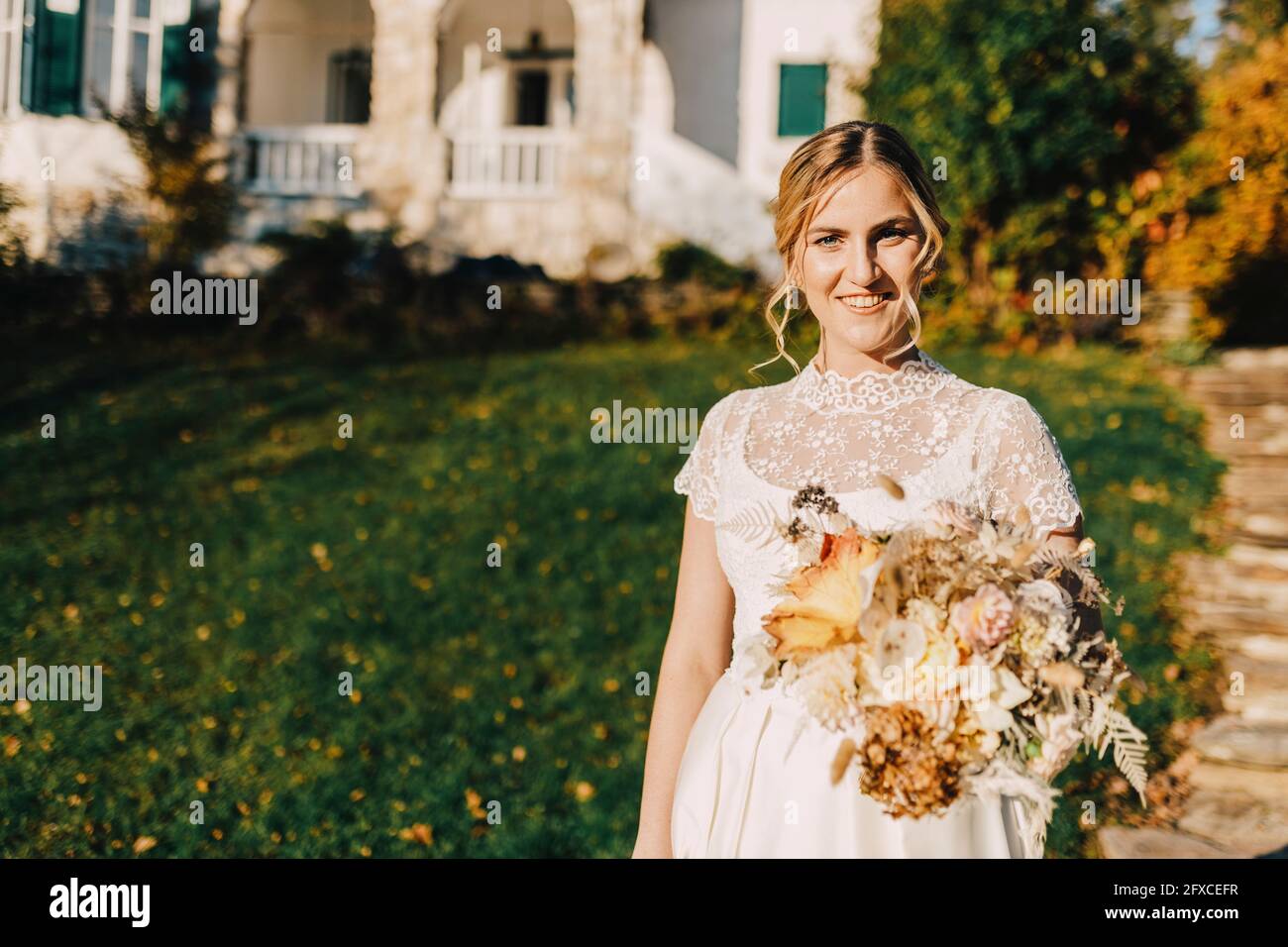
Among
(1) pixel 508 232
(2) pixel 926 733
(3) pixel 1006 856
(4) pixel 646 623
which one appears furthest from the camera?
(1) pixel 508 232

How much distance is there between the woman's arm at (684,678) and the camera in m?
2.41

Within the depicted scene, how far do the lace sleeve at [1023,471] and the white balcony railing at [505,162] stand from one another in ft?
44.8

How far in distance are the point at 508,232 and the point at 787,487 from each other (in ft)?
44.2

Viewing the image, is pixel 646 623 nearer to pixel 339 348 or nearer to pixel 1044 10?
pixel 339 348

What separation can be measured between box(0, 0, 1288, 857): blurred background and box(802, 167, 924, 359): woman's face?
327 centimetres

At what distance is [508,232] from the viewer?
15227 mm

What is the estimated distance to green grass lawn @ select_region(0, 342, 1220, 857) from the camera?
201 inches

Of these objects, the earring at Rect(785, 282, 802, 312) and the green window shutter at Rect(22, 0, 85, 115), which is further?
the green window shutter at Rect(22, 0, 85, 115)

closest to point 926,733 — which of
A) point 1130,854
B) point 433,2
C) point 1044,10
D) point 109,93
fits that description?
point 1130,854

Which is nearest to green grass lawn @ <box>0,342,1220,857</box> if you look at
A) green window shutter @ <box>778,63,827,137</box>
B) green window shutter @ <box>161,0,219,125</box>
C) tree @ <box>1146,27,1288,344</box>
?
tree @ <box>1146,27,1288,344</box>

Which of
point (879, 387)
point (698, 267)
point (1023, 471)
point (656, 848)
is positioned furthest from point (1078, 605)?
point (698, 267)

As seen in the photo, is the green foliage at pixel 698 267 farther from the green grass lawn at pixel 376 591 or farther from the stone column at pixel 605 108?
the green grass lawn at pixel 376 591

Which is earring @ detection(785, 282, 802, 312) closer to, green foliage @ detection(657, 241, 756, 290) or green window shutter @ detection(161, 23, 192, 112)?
green foliage @ detection(657, 241, 756, 290)

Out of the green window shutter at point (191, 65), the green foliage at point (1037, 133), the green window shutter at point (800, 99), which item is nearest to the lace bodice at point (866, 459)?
the green foliage at point (1037, 133)
